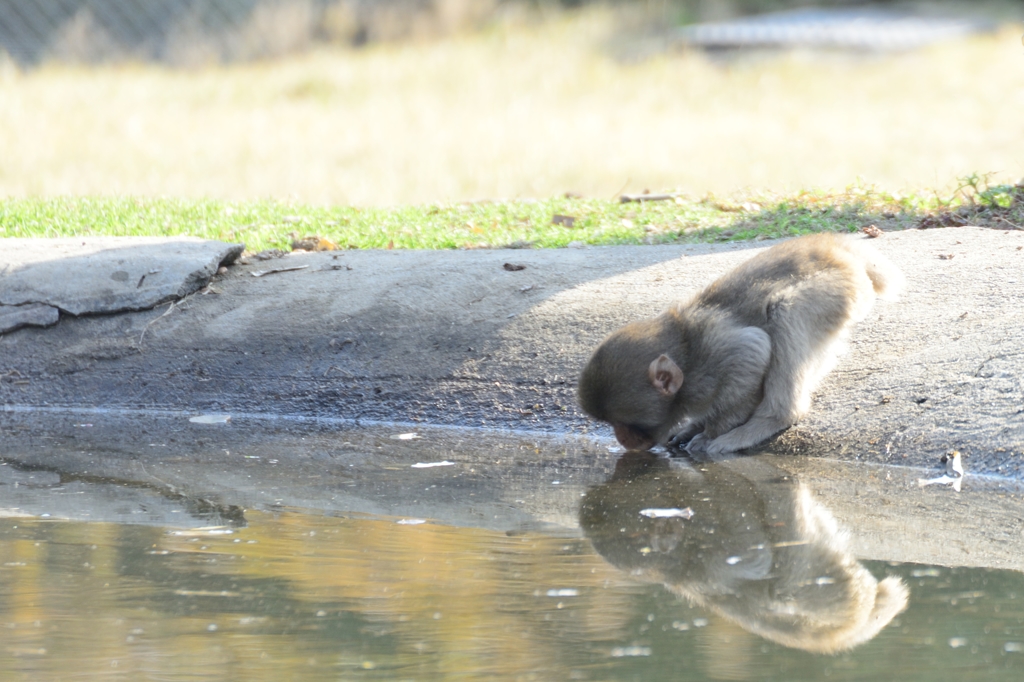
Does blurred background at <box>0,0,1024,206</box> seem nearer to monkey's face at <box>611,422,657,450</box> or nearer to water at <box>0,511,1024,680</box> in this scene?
monkey's face at <box>611,422,657,450</box>

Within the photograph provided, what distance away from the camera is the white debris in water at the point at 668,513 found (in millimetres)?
4645

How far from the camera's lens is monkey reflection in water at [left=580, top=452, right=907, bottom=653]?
11.4 ft

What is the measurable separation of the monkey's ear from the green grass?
3.86m

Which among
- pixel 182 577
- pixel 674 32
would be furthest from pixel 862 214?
pixel 674 32

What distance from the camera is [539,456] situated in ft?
19.2

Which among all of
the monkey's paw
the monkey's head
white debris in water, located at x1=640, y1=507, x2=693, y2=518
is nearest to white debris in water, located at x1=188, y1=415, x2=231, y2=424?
the monkey's head

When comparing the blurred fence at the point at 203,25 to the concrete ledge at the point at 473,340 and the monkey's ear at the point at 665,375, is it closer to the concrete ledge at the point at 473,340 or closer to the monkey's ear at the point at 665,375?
the concrete ledge at the point at 473,340

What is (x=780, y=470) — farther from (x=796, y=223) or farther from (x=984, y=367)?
(x=796, y=223)

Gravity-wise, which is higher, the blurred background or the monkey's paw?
the blurred background

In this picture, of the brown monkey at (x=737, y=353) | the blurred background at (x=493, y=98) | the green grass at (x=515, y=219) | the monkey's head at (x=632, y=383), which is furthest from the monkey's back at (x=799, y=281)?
the blurred background at (x=493, y=98)

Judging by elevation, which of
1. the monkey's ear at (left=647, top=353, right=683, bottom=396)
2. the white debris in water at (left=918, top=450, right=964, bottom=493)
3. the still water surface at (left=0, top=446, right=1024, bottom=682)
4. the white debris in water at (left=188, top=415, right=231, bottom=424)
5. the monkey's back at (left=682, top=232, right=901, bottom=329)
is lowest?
the white debris in water at (left=188, top=415, right=231, bottom=424)

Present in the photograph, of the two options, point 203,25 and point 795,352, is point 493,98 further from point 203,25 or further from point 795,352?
point 795,352

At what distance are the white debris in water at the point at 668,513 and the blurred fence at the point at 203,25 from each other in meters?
17.6

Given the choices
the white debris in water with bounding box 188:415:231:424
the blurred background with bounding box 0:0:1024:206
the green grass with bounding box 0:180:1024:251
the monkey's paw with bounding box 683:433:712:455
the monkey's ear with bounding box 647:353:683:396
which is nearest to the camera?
the monkey's ear with bounding box 647:353:683:396
